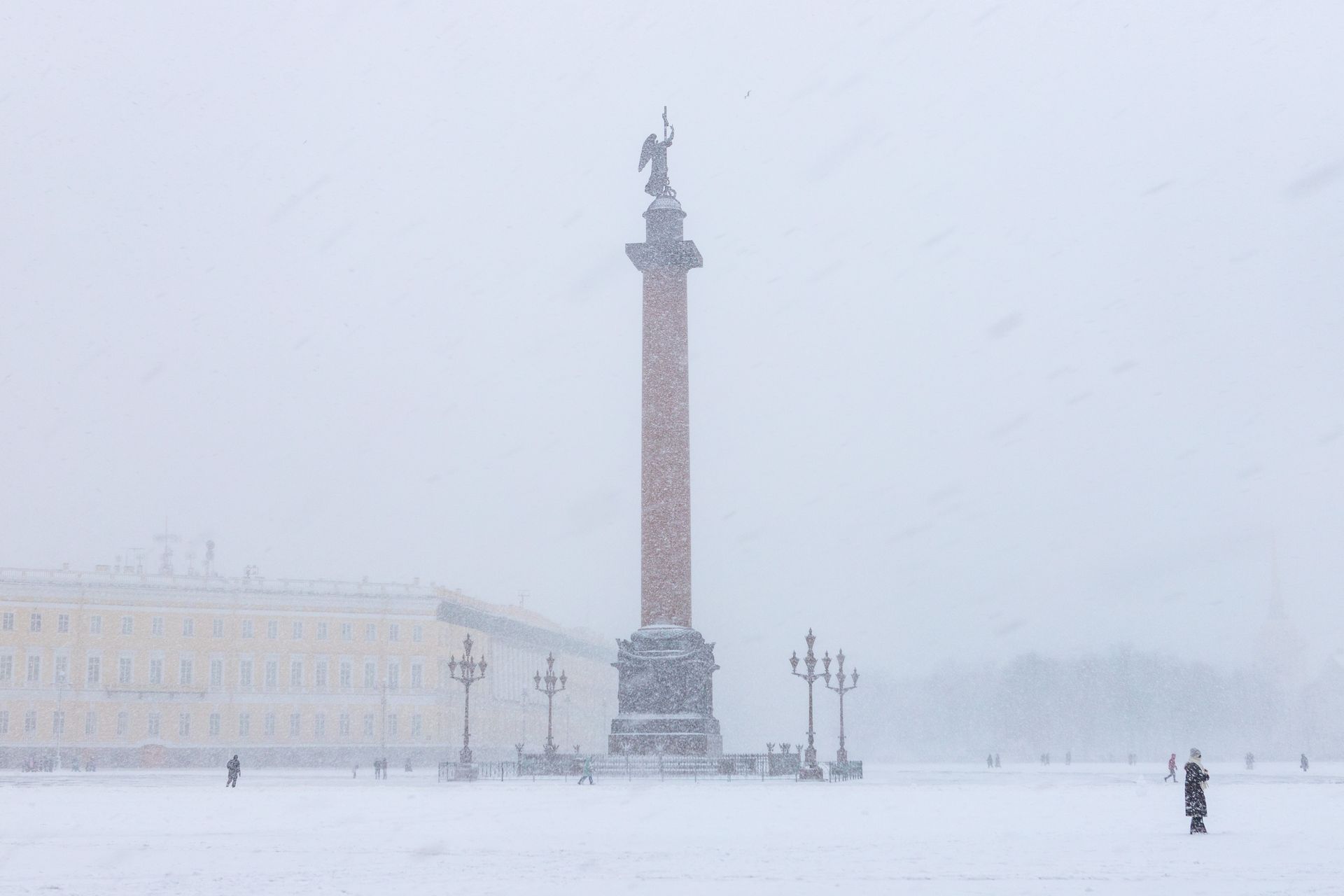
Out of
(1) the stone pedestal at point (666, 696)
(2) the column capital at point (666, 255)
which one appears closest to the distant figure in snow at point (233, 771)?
(1) the stone pedestal at point (666, 696)

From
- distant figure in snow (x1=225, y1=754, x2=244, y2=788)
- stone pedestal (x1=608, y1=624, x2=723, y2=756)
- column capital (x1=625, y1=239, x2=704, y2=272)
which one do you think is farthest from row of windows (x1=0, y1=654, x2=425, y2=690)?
column capital (x1=625, y1=239, x2=704, y2=272)

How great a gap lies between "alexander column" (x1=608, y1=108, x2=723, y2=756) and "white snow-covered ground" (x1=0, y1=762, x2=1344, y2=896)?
4076 mm

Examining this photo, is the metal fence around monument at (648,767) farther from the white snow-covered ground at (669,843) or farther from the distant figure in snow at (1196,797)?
the distant figure in snow at (1196,797)

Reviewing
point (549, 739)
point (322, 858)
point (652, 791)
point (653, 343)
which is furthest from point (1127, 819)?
point (549, 739)

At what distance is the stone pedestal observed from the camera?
41125 mm

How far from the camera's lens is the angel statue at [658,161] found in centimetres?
4625

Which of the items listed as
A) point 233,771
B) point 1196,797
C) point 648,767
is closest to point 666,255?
point 648,767

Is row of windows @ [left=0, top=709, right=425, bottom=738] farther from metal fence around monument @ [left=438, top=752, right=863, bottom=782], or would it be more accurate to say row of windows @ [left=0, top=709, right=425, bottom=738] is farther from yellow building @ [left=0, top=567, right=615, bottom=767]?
metal fence around monument @ [left=438, top=752, right=863, bottom=782]

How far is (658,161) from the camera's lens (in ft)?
153

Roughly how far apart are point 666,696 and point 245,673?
50710mm

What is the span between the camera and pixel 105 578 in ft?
276

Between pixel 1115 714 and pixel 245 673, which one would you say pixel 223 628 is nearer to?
pixel 245 673

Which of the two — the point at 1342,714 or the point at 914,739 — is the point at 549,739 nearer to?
the point at 914,739

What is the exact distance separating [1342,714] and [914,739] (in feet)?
159
